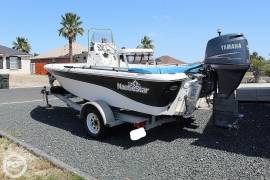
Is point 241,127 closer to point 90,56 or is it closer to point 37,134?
point 90,56

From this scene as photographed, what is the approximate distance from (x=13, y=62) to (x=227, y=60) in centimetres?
3835

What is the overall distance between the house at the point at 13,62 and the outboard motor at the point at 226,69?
120 feet

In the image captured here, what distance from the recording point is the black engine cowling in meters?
6.49

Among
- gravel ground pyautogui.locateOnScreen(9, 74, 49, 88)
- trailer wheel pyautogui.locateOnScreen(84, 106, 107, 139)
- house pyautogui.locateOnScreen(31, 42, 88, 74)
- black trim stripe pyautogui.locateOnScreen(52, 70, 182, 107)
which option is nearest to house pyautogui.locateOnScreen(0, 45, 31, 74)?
gravel ground pyautogui.locateOnScreen(9, 74, 49, 88)

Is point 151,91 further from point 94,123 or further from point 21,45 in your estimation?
point 21,45

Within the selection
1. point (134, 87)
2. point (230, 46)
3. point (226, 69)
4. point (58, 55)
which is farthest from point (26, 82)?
point (58, 55)

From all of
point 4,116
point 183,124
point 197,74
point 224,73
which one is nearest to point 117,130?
point 183,124

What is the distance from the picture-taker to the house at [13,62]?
40.2m

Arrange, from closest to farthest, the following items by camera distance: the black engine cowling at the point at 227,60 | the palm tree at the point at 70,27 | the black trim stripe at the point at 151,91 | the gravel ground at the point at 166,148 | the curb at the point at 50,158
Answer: the curb at the point at 50,158 → the gravel ground at the point at 166,148 → the black engine cowling at the point at 227,60 → the black trim stripe at the point at 151,91 → the palm tree at the point at 70,27

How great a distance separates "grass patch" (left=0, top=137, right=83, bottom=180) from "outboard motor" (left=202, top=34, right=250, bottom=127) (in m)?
3.09

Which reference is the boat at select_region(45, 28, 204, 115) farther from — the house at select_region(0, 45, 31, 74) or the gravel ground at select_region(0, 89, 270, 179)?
the house at select_region(0, 45, 31, 74)

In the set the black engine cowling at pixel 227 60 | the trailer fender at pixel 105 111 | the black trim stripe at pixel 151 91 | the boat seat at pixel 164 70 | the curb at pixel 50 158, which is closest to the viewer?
the curb at pixel 50 158

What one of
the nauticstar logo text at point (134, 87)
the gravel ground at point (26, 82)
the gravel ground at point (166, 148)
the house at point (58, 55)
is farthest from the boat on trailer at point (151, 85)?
the house at point (58, 55)

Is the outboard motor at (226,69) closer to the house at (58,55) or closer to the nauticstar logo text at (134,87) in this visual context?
the nauticstar logo text at (134,87)
